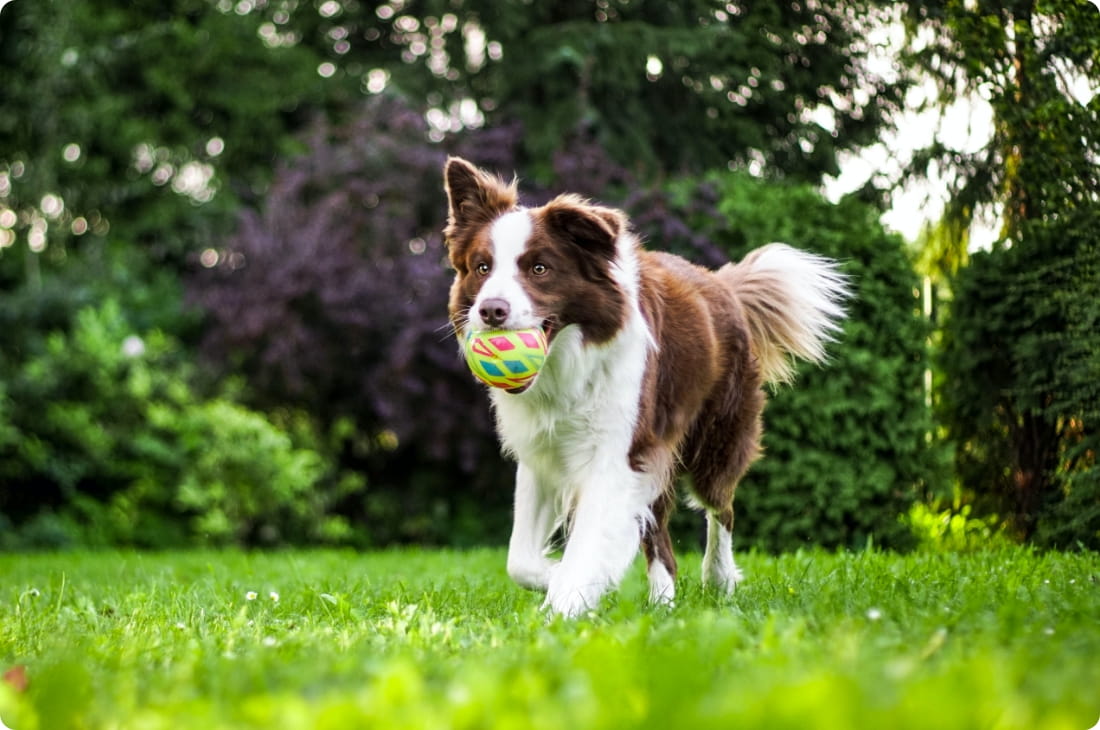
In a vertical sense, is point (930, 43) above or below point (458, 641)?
above

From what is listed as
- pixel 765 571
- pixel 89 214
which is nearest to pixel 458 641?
pixel 765 571

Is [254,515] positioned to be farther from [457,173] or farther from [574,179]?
[457,173]

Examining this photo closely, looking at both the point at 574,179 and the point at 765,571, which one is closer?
the point at 765,571

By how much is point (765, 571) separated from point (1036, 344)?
2346mm

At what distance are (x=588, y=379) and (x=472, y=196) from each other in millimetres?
918

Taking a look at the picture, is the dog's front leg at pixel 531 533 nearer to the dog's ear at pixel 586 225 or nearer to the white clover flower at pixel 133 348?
the dog's ear at pixel 586 225

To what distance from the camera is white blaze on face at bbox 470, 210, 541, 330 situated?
160 inches

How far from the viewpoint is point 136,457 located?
11156mm

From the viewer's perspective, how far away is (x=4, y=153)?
13.4 metres

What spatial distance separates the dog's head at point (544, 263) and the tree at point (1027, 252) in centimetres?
264

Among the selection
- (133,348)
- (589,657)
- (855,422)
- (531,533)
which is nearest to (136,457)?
(133,348)

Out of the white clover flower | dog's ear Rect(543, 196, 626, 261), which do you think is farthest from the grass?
the white clover flower

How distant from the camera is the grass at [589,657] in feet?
6.41

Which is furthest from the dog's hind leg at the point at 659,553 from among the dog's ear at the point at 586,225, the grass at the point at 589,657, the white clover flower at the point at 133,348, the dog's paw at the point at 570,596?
the white clover flower at the point at 133,348
